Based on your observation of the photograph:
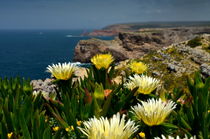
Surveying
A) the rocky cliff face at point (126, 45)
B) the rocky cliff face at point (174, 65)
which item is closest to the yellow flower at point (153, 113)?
the rocky cliff face at point (174, 65)

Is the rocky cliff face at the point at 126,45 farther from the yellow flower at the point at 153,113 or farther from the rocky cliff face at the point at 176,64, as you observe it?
the yellow flower at the point at 153,113

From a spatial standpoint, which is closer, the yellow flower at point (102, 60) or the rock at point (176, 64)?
the yellow flower at point (102, 60)

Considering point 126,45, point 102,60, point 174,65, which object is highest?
point 102,60

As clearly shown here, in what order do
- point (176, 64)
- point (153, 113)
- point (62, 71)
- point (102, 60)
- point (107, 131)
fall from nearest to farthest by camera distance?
point (107, 131), point (153, 113), point (62, 71), point (102, 60), point (176, 64)

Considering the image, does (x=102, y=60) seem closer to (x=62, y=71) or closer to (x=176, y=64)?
(x=62, y=71)

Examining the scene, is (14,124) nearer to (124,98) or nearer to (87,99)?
(87,99)

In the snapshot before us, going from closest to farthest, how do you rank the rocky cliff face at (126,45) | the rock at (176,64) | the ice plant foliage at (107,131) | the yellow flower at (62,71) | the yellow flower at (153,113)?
the ice plant foliage at (107,131)
the yellow flower at (153,113)
the yellow flower at (62,71)
the rock at (176,64)
the rocky cliff face at (126,45)

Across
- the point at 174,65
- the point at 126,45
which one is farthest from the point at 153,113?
the point at 126,45

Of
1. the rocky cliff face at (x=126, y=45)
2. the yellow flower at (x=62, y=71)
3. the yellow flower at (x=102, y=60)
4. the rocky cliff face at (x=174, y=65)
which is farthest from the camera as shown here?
the rocky cliff face at (x=126, y=45)

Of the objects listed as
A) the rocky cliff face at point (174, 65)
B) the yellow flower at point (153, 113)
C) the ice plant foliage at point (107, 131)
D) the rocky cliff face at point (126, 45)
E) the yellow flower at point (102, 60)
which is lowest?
the rocky cliff face at point (126, 45)

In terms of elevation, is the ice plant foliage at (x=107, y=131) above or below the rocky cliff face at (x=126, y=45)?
above

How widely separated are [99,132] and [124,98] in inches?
55.7

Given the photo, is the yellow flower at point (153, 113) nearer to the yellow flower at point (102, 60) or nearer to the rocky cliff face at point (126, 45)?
the yellow flower at point (102, 60)

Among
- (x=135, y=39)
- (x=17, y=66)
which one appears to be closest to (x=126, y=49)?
(x=135, y=39)
